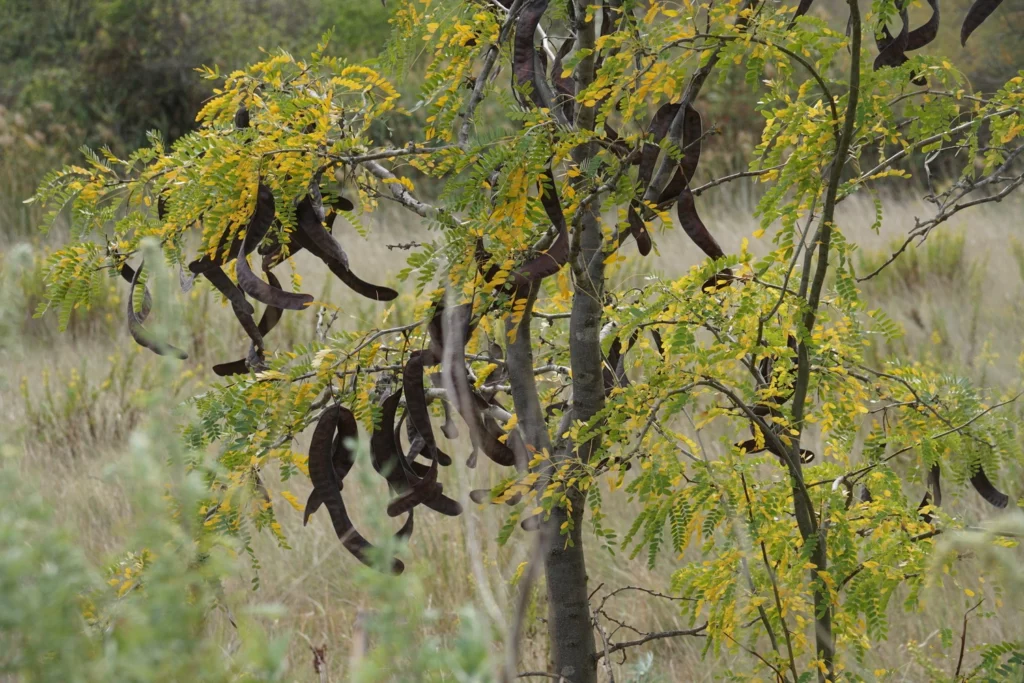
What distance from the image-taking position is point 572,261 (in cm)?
148

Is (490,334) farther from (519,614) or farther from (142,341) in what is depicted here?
(519,614)

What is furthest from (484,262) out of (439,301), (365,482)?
(365,482)

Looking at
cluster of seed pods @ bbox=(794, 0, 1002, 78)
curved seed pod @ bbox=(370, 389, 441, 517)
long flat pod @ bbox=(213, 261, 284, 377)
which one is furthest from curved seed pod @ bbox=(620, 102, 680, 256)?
long flat pod @ bbox=(213, 261, 284, 377)

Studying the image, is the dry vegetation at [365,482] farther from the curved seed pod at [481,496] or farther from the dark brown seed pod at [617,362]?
the dark brown seed pod at [617,362]

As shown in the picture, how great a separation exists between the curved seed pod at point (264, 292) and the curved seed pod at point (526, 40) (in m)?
0.48

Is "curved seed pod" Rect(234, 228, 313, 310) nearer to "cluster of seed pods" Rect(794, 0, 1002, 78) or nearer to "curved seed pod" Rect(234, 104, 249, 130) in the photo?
"curved seed pod" Rect(234, 104, 249, 130)

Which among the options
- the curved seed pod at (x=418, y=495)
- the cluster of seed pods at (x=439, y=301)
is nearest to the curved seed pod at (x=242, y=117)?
the cluster of seed pods at (x=439, y=301)

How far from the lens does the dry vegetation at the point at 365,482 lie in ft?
7.69

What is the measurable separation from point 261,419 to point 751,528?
0.87 meters

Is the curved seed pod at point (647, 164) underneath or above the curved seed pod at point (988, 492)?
above

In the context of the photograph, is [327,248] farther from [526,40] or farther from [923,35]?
[923,35]

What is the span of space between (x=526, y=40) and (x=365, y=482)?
92cm

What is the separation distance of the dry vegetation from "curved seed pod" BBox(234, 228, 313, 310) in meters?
0.29

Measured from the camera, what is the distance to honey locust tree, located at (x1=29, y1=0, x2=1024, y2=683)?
1384 mm
